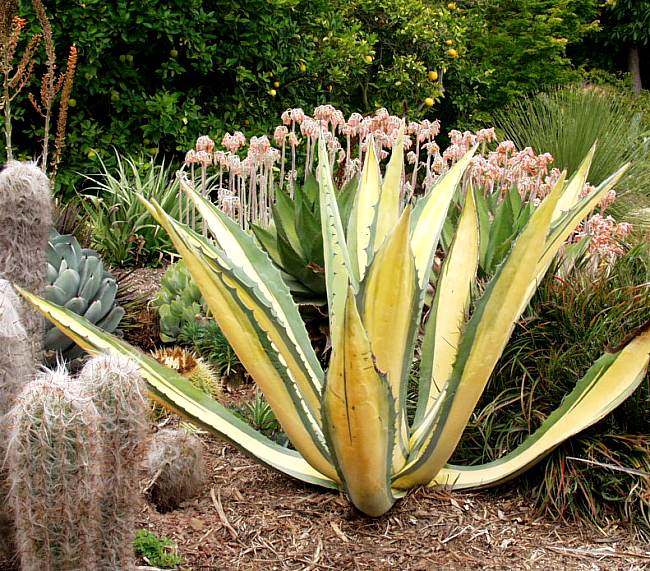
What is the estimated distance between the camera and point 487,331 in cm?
265

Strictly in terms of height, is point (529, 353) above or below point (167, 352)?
above

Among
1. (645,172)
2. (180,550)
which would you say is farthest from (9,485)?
(645,172)

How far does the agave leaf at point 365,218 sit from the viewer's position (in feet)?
10.1

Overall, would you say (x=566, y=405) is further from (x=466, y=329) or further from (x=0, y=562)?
(x=0, y=562)

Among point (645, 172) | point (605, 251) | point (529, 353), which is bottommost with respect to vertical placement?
point (645, 172)

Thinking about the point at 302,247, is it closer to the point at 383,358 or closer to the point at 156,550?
the point at 383,358

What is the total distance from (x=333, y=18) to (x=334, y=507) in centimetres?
642

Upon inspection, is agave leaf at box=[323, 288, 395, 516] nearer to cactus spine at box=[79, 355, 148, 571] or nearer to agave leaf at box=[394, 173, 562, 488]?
agave leaf at box=[394, 173, 562, 488]

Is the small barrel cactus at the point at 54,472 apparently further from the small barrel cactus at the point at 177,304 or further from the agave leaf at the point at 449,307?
the small barrel cactus at the point at 177,304

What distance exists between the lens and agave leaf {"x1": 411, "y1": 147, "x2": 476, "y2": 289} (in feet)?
10.1

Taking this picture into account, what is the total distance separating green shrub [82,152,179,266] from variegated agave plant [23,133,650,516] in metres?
2.56

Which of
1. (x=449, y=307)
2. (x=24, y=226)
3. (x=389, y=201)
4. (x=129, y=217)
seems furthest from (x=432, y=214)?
(x=129, y=217)

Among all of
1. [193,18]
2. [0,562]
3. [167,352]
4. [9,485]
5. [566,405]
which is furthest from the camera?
[193,18]

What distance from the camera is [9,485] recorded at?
7.32ft
